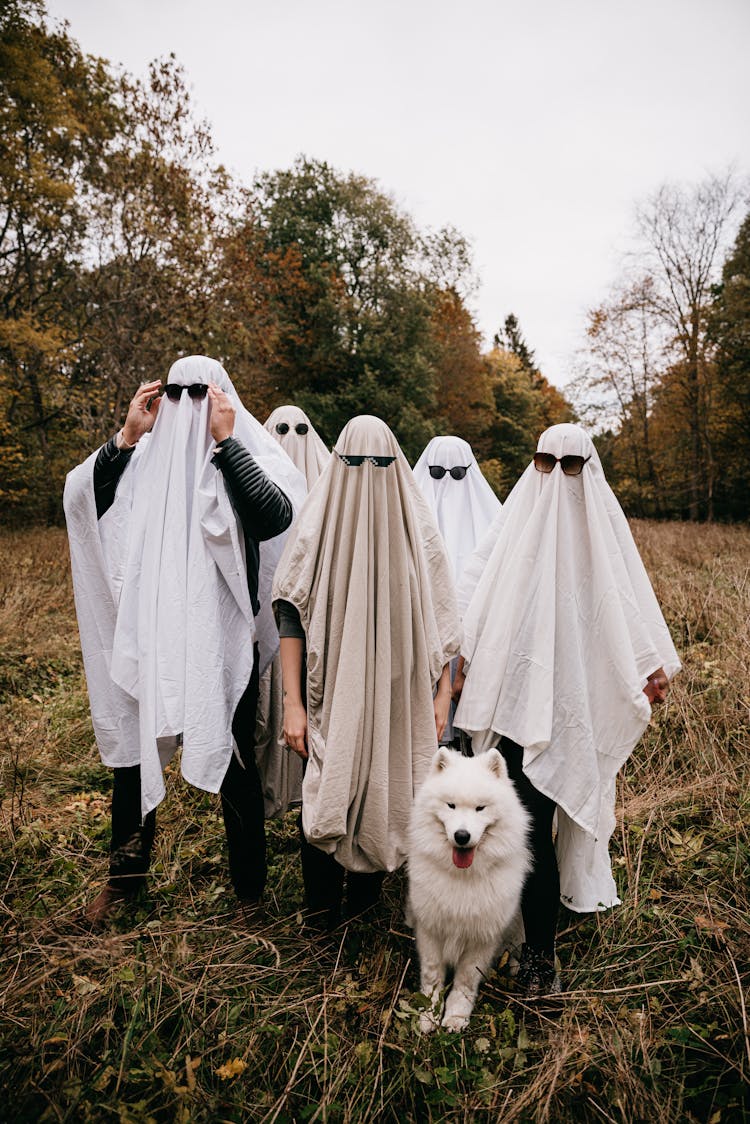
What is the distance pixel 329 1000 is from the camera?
2.45 meters

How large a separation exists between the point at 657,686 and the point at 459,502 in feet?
7.05

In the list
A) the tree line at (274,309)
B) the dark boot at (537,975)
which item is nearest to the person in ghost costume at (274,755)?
the dark boot at (537,975)

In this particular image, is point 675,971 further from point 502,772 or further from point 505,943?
point 502,772

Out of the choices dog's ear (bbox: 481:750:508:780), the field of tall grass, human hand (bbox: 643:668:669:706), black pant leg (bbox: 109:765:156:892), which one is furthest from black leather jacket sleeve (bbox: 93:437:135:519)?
human hand (bbox: 643:668:669:706)

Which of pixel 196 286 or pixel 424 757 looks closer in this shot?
pixel 424 757

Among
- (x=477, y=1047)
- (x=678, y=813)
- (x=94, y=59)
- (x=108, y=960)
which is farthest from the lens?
(x=94, y=59)

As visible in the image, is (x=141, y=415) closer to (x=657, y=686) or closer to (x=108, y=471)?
(x=108, y=471)

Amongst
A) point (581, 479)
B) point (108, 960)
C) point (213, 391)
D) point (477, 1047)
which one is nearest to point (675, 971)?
point (477, 1047)

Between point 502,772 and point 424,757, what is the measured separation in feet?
1.05

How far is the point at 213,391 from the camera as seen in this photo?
2740 millimetres

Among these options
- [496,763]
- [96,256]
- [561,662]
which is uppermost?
[96,256]

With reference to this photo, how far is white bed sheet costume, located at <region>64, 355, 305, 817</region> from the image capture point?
8.62 feet

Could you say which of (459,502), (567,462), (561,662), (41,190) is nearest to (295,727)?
(561,662)

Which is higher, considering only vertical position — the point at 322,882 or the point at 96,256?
the point at 96,256
